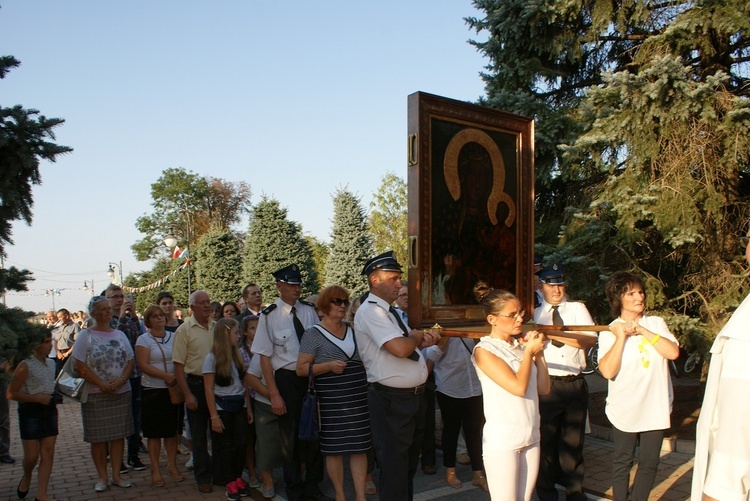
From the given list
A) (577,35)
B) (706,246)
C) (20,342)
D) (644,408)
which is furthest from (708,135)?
(20,342)

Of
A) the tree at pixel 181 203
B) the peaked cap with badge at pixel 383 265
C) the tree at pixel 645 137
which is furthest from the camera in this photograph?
the tree at pixel 181 203

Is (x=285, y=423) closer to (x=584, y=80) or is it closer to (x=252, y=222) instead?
(x=584, y=80)

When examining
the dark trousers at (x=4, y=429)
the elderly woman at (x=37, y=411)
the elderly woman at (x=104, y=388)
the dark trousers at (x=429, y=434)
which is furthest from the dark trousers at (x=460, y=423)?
the dark trousers at (x=4, y=429)

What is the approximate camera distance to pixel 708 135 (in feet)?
26.3

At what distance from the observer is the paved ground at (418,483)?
593cm

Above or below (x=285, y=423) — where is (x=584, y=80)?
above

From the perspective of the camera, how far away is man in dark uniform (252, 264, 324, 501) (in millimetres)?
5898

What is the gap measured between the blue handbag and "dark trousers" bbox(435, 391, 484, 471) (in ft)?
5.09

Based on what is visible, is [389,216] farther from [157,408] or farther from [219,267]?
[157,408]

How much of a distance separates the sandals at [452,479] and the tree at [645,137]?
3.37m

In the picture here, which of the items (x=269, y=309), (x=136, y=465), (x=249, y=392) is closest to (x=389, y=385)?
(x=269, y=309)

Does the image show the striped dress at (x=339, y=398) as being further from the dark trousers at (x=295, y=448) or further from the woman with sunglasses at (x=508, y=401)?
the woman with sunglasses at (x=508, y=401)

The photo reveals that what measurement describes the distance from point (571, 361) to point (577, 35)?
5804mm

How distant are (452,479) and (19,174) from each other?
4696 millimetres
